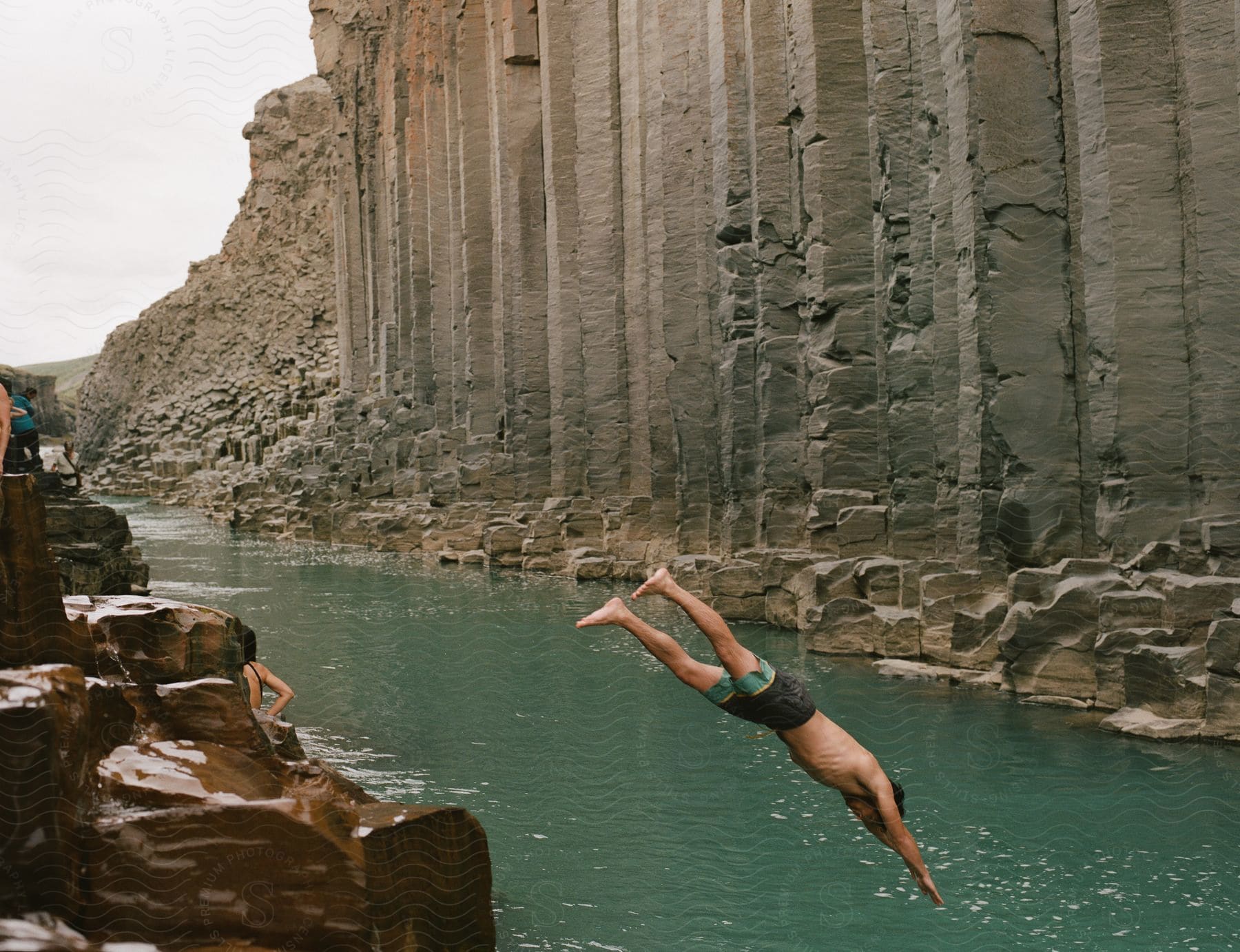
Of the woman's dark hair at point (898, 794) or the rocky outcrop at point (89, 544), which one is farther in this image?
the rocky outcrop at point (89, 544)

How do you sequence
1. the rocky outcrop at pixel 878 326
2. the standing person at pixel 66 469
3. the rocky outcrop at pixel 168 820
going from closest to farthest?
the rocky outcrop at pixel 168 820
the rocky outcrop at pixel 878 326
the standing person at pixel 66 469

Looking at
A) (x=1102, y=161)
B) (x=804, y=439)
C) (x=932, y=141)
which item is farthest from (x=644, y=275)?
(x=1102, y=161)

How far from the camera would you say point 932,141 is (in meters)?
11.6

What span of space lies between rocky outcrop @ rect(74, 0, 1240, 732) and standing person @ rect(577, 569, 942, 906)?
4693 mm

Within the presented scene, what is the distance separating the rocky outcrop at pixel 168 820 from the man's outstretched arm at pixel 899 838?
58.1 inches

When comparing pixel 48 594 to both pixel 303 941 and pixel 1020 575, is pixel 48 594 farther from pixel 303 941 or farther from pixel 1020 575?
pixel 1020 575

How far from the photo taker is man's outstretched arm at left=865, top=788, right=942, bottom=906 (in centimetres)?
386

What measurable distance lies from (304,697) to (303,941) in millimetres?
6758

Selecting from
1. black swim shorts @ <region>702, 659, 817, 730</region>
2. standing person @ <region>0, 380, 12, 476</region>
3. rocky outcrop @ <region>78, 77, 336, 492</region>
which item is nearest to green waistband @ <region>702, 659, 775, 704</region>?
black swim shorts @ <region>702, 659, 817, 730</region>

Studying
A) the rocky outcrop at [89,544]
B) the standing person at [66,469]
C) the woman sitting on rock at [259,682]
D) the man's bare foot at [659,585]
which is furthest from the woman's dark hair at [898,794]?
the standing person at [66,469]

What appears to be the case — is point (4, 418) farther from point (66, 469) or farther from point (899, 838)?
point (66, 469)

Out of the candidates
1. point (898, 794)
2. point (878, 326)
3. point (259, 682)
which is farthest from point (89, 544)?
point (898, 794)

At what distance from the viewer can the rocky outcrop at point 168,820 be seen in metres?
3.57

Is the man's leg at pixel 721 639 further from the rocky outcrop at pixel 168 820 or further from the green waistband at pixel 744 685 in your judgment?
the rocky outcrop at pixel 168 820
